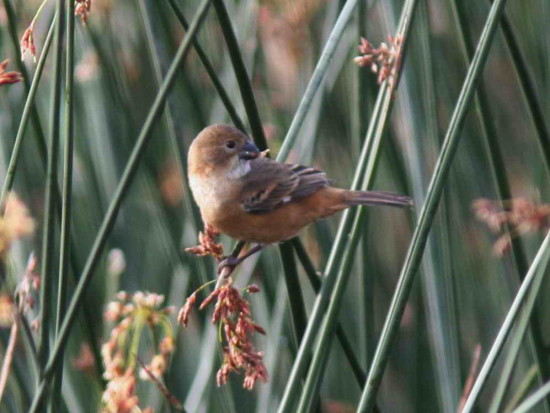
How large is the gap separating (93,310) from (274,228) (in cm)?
127

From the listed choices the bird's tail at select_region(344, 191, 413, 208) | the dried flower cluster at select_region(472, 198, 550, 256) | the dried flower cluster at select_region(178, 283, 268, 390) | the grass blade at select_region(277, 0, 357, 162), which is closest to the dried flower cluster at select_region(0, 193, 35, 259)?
the dried flower cluster at select_region(178, 283, 268, 390)

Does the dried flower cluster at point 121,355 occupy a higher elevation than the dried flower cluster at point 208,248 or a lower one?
lower

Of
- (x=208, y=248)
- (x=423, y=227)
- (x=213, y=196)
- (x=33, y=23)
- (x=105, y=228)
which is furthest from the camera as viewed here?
(x=213, y=196)

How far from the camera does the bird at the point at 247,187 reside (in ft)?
8.89

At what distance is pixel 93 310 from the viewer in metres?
3.59

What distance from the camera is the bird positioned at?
2.71m

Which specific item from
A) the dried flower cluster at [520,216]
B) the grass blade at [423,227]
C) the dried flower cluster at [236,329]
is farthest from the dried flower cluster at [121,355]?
the dried flower cluster at [520,216]

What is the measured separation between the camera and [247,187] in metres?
2.87

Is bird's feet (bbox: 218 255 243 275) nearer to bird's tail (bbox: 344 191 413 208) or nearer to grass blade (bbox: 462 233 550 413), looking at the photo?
bird's tail (bbox: 344 191 413 208)

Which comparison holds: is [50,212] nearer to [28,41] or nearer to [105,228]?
[105,228]

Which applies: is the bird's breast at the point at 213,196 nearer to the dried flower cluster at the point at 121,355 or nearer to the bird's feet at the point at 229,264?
the bird's feet at the point at 229,264

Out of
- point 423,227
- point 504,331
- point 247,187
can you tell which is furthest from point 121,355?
point 247,187

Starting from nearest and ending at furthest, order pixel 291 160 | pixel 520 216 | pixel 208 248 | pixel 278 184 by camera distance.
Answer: pixel 208 248
pixel 520 216
pixel 278 184
pixel 291 160

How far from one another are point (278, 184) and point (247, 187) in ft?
0.33
